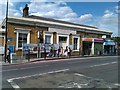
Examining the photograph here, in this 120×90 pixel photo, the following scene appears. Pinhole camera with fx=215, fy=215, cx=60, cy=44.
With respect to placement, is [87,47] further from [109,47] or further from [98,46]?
[109,47]

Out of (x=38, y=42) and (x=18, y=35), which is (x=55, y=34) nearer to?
(x=38, y=42)

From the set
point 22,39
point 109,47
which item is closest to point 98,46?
point 109,47

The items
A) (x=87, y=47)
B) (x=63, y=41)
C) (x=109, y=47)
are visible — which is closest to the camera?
(x=63, y=41)

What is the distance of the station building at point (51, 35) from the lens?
27.2 m

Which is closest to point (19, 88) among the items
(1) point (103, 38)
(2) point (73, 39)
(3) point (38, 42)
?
(3) point (38, 42)

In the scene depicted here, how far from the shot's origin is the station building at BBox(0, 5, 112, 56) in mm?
27250

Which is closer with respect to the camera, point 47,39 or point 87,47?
point 47,39

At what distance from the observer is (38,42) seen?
97.5ft

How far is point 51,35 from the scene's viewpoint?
31.3m

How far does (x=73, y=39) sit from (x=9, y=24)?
12.4 m

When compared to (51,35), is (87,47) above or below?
below

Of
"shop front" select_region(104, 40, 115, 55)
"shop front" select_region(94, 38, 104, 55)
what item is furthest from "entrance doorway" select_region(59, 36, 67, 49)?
"shop front" select_region(104, 40, 115, 55)

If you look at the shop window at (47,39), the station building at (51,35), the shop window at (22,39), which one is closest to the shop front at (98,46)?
the station building at (51,35)

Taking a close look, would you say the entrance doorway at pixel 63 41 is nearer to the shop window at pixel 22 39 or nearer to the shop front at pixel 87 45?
the shop front at pixel 87 45
